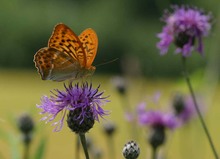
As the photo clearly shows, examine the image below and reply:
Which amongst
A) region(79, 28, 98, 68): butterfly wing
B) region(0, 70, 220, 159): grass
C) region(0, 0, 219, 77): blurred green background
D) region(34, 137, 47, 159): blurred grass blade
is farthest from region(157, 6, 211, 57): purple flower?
region(0, 0, 219, 77): blurred green background

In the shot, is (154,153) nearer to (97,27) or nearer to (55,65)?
(55,65)

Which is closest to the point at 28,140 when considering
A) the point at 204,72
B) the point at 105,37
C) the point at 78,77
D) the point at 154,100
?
the point at 154,100

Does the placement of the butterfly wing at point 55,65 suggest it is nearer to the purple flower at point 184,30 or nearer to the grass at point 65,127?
the purple flower at point 184,30

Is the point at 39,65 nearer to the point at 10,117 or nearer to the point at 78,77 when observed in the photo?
the point at 78,77

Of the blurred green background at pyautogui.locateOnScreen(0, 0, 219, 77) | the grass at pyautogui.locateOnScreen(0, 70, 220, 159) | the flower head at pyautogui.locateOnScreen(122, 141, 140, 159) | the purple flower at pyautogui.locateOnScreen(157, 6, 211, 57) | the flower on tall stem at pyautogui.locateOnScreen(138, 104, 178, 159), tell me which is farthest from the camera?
the blurred green background at pyautogui.locateOnScreen(0, 0, 219, 77)

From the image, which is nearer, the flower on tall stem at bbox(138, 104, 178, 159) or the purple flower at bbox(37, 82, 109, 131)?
the purple flower at bbox(37, 82, 109, 131)

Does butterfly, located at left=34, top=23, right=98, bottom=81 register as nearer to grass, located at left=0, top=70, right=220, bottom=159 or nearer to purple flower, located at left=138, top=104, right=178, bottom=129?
grass, located at left=0, top=70, right=220, bottom=159
